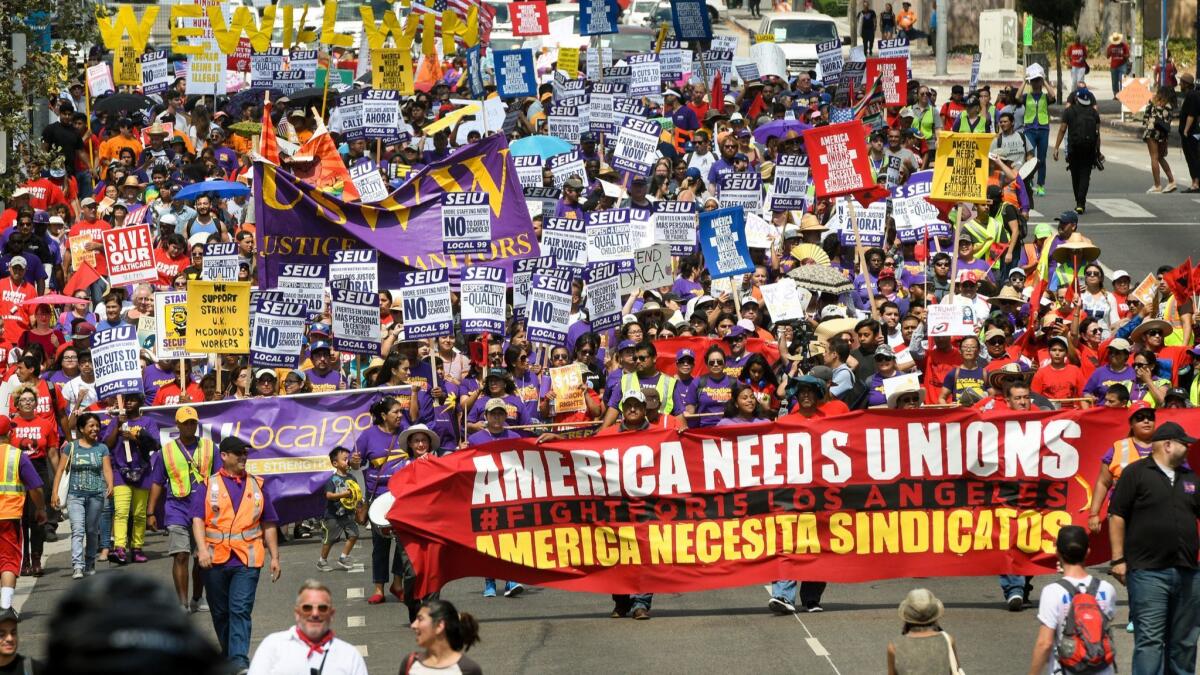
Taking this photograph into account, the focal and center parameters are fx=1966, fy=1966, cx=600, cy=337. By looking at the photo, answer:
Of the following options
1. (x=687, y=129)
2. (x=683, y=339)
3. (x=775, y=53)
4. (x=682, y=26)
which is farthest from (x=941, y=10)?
(x=683, y=339)

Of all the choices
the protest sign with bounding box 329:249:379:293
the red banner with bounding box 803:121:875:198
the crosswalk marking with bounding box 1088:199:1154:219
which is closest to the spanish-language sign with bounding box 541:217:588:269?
the protest sign with bounding box 329:249:379:293

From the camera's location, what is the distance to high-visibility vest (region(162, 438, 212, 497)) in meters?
13.4

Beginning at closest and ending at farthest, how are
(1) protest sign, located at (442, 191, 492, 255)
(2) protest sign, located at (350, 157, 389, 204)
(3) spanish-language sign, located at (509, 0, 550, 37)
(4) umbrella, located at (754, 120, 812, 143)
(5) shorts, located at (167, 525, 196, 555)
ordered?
(5) shorts, located at (167, 525, 196, 555)
(1) protest sign, located at (442, 191, 492, 255)
(2) protest sign, located at (350, 157, 389, 204)
(4) umbrella, located at (754, 120, 812, 143)
(3) spanish-language sign, located at (509, 0, 550, 37)

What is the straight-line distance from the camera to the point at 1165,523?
33.4 ft

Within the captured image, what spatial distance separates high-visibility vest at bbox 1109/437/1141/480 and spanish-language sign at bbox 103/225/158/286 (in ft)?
34.9

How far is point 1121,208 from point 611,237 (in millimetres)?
13637

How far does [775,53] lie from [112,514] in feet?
69.6

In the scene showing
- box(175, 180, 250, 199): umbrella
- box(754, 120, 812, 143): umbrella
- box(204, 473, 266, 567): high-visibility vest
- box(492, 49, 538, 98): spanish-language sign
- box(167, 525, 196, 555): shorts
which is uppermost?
box(492, 49, 538, 98): spanish-language sign

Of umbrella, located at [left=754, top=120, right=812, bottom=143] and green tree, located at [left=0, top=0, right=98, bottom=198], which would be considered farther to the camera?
umbrella, located at [left=754, top=120, right=812, bottom=143]

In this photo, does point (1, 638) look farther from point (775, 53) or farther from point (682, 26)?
point (775, 53)

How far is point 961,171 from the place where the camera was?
18656 millimetres

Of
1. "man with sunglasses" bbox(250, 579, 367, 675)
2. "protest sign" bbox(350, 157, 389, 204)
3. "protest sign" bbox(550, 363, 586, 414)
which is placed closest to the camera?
"man with sunglasses" bbox(250, 579, 367, 675)

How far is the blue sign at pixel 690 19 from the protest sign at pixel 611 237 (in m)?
13.3

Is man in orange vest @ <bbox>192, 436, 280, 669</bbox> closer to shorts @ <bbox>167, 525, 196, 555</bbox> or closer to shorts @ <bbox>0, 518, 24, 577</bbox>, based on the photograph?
shorts @ <bbox>167, 525, 196, 555</bbox>
